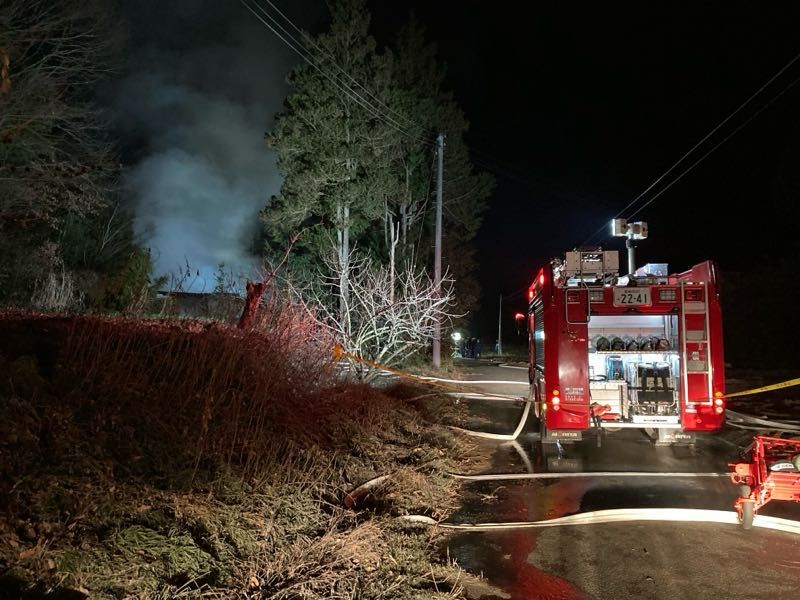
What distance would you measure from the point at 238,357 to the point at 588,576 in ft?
13.8

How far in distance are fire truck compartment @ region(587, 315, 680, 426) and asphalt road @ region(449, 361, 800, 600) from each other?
69 centimetres

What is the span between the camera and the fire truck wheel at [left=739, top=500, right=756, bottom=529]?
5316 mm

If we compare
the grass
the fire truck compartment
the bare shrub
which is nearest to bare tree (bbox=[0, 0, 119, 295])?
the bare shrub

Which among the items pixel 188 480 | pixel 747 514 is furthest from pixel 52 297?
pixel 747 514

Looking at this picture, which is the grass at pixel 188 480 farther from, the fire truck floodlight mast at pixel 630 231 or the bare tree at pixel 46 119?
the bare tree at pixel 46 119

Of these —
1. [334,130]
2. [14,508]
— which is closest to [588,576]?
[14,508]

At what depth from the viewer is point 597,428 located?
27.4 ft

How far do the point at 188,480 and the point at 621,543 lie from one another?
376 cm

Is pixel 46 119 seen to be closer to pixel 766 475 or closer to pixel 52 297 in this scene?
pixel 52 297

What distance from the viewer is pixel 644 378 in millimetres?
8758

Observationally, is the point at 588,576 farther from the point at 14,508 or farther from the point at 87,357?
the point at 87,357

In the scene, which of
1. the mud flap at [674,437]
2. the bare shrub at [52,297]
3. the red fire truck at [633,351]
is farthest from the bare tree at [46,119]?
the mud flap at [674,437]

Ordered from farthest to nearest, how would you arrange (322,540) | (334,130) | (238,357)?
(334,130) → (238,357) → (322,540)

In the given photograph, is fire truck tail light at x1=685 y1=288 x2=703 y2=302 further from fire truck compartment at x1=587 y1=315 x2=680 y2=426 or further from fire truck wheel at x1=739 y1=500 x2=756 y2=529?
fire truck wheel at x1=739 y1=500 x2=756 y2=529
